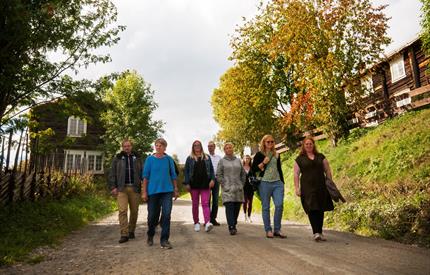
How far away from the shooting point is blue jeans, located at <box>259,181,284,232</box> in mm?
7195

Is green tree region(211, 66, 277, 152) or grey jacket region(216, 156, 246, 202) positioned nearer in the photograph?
grey jacket region(216, 156, 246, 202)

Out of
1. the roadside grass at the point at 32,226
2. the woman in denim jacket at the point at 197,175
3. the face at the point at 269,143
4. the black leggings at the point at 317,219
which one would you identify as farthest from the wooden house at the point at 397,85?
the roadside grass at the point at 32,226

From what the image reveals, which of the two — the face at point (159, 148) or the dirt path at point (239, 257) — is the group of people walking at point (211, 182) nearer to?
the face at point (159, 148)

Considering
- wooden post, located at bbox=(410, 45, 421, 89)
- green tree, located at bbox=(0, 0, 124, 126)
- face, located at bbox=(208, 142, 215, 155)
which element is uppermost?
wooden post, located at bbox=(410, 45, 421, 89)

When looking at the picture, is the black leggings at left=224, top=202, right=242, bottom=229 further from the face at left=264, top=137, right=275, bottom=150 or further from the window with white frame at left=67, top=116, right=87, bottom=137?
the window with white frame at left=67, top=116, right=87, bottom=137

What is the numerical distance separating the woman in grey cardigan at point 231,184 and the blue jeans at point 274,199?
643mm

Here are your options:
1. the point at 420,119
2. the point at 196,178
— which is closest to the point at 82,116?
the point at 196,178

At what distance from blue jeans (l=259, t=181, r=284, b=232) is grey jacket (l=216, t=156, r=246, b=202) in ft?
2.03

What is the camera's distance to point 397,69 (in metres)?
24.1

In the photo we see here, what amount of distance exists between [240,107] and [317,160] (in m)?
21.7

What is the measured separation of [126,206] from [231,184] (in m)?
2.31

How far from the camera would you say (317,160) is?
6.93 metres

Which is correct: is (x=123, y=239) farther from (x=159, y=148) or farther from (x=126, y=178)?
(x=159, y=148)

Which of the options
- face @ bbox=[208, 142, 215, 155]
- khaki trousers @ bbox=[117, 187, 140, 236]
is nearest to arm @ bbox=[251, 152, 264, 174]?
face @ bbox=[208, 142, 215, 155]
